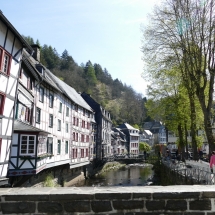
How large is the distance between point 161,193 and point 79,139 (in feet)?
108

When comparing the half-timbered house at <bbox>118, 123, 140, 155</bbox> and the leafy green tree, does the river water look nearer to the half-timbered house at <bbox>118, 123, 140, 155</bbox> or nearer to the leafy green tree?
the half-timbered house at <bbox>118, 123, 140, 155</bbox>

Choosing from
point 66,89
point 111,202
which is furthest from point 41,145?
point 66,89

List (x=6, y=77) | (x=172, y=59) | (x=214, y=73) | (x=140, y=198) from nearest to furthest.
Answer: (x=140, y=198) < (x=6, y=77) < (x=214, y=73) < (x=172, y=59)

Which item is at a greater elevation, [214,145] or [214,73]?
[214,73]

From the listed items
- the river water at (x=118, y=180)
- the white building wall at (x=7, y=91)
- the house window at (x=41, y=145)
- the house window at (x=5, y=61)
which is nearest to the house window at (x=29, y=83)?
the house window at (x=41, y=145)

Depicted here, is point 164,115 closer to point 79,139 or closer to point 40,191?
point 79,139

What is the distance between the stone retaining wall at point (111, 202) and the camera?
379cm

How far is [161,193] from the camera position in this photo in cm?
386

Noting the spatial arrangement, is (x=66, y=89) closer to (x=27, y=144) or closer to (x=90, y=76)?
(x=27, y=144)

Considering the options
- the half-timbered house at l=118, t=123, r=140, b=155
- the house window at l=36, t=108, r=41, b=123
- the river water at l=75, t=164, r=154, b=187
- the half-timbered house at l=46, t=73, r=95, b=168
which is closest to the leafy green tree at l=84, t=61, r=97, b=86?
the half-timbered house at l=118, t=123, r=140, b=155

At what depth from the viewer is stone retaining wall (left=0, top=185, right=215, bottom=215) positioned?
3787mm

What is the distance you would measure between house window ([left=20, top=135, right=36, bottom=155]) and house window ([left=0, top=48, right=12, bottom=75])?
15.1 feet

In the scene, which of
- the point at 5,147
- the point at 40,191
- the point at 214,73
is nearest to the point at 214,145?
the point at 214,73

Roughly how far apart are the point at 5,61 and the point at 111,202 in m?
12.0
